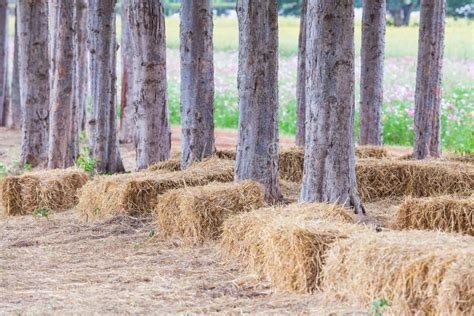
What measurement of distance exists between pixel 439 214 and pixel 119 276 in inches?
122

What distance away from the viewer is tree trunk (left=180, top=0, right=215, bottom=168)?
43.0ft

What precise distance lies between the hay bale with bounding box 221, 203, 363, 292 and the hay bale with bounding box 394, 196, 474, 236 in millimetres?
903

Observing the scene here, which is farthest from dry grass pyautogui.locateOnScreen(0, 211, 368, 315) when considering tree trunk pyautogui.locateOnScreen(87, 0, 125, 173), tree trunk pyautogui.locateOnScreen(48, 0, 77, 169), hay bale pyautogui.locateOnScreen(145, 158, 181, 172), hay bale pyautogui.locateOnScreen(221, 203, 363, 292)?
tree trunk pyautogui.locateOnScreen(48, 0, 77, 169)

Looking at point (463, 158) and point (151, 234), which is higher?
point (463, 158)

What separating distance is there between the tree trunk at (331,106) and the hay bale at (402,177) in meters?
3.09

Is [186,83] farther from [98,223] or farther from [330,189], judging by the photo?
[330,189]

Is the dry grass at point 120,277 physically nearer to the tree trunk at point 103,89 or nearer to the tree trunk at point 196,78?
the tree trunk at point 196,78

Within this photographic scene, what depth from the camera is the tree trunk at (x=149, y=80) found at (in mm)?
13070

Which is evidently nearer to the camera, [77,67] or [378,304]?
[378,304]

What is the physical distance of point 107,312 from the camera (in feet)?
24.1

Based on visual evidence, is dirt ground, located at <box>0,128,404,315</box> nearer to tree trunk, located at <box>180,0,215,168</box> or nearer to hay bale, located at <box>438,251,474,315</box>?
hay bale, located at <box>438,251,474,315</box>

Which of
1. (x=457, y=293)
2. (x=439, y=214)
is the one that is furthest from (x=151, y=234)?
(x=457, y=293)

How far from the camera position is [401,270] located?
666 cm

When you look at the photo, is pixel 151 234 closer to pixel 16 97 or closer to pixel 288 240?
pixel 288 240
